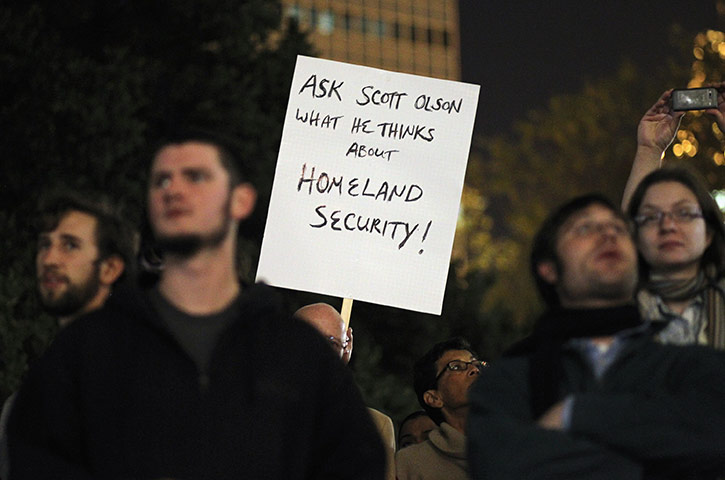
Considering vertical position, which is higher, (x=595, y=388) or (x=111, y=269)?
(x=111, y=269)

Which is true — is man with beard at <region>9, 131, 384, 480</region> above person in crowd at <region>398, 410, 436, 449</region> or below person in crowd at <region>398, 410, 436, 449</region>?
above

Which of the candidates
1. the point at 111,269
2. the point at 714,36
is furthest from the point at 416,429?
the point at 714,36

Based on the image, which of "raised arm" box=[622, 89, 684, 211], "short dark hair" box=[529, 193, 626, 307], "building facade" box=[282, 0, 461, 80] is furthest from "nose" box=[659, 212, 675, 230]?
"building facade" box=[282, 0, 461, 80]

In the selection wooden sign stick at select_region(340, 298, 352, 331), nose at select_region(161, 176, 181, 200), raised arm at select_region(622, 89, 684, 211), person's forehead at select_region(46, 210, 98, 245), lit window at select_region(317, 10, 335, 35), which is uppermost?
lit window at select_region(317, 10, 335, 35)

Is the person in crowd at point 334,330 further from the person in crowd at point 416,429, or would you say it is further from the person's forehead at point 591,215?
the person's forehead at point 591,215

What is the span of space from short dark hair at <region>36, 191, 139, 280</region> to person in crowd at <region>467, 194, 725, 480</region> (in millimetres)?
1168

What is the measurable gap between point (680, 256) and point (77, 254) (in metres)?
1.82

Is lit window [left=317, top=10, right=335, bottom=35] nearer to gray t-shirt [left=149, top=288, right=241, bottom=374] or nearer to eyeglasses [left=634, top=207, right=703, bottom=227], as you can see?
eyeglasses [left=634, top=207, right=703, bottom=227]

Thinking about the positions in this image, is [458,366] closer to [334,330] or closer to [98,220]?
[334,330]

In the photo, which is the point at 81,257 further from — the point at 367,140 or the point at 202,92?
the point at 202,92

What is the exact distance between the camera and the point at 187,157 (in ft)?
9.93

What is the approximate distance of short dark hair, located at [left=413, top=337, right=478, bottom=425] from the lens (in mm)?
5285

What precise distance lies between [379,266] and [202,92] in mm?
9156

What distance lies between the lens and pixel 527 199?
32.6 metres
